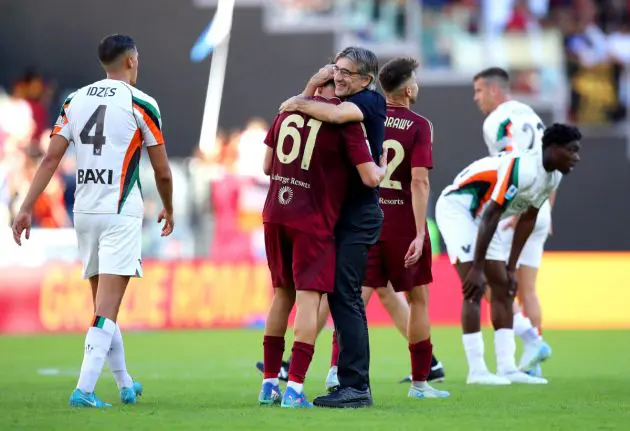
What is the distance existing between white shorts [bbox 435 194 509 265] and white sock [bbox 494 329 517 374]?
2.17ft

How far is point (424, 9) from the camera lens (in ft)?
80.6

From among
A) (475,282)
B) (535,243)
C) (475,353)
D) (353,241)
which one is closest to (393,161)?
(475,282)

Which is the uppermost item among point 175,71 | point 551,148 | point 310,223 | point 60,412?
point 175,71

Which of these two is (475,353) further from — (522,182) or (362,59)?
(362,59)

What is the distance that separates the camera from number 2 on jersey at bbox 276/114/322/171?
28.6ft

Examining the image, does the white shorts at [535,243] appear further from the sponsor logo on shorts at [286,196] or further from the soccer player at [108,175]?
the soccer player at [108,175]

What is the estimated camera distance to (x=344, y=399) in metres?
8.80

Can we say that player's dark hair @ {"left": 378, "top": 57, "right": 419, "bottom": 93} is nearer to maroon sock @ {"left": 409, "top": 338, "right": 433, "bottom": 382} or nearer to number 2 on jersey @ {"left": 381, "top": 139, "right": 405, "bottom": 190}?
number 2 on jersey @ {"left": 381, "top": 139, "right": 405, "bottom": 190}

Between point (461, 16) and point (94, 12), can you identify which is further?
point (94, 12)

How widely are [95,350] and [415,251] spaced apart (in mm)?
2455

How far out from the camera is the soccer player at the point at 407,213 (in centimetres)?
1007

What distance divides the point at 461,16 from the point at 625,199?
4.74 meters

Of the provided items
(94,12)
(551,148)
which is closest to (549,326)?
(551,148)

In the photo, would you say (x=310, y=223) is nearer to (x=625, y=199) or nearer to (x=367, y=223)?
(x=367, y=223)
